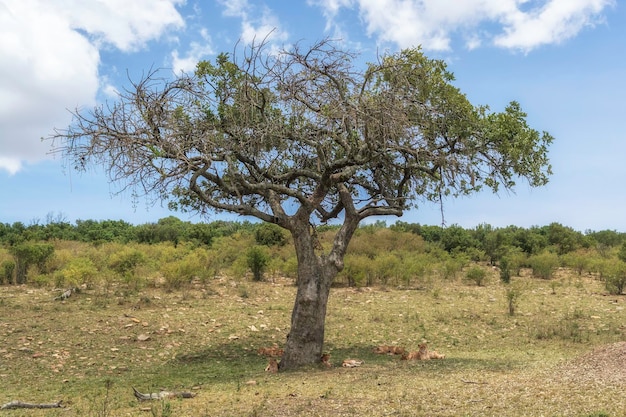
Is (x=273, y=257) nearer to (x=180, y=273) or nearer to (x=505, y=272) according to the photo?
(x=180, y=273)

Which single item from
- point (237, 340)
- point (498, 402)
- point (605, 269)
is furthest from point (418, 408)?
point (605, 269)

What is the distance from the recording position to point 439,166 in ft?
38.5

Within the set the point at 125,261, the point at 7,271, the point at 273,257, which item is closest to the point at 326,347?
the point at 125,261

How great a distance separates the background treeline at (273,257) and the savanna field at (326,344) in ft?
0.65

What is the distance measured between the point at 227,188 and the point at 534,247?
29.7 m

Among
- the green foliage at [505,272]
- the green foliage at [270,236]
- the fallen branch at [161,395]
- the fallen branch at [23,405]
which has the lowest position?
the fallen branch at [23,405]

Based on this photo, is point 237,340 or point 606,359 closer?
point 606,359

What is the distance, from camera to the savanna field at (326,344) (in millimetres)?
7605

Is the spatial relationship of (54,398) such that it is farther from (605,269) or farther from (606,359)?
(605,269)

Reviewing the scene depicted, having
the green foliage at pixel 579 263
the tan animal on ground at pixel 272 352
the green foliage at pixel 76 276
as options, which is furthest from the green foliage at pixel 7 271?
the green foliage at pixel 579 263

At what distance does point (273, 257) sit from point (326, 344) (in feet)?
47.3

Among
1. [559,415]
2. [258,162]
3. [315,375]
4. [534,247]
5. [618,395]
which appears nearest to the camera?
[559,415]

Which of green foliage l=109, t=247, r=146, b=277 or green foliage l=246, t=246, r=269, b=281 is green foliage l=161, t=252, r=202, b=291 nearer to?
green foliage l=109, t=247, r=146, b=277

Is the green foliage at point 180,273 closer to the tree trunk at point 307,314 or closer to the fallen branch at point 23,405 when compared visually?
the tree trunk at point 307,314
